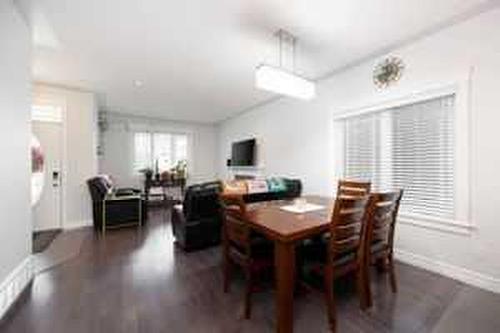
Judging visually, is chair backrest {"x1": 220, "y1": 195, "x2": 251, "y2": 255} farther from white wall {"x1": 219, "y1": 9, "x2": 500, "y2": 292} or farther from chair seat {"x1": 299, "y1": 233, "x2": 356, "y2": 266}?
white wall {"x1": 219, "y1": 9, "x2": 500, "y2": 292}

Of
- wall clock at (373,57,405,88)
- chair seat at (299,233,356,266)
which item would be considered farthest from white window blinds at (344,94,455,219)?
chair seat at (299,233,356,266)

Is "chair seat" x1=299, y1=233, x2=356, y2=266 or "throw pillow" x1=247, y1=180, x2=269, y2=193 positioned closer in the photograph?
"chair seat" x1=299, y1=233, x2=356, y2=266

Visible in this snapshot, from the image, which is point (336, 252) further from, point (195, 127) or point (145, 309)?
point (195, 127)

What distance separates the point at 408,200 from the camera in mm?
2883

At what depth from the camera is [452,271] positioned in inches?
96.6

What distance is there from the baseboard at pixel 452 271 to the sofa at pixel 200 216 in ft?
5.98

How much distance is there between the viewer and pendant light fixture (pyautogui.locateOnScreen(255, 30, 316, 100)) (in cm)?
253

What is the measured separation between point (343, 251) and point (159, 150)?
21.1 ft

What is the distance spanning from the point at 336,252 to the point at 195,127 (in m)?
6.68

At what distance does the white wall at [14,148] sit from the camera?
6.18 ft

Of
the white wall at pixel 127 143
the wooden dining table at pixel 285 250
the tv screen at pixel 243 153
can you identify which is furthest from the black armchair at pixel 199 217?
the white wall at pixel 127 143

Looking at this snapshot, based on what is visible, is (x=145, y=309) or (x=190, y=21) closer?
(x=145, y=309)

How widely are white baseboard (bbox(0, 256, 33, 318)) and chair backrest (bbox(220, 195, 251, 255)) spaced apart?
1741mm

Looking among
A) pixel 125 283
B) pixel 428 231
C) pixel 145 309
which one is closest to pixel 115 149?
pixel 125 283
